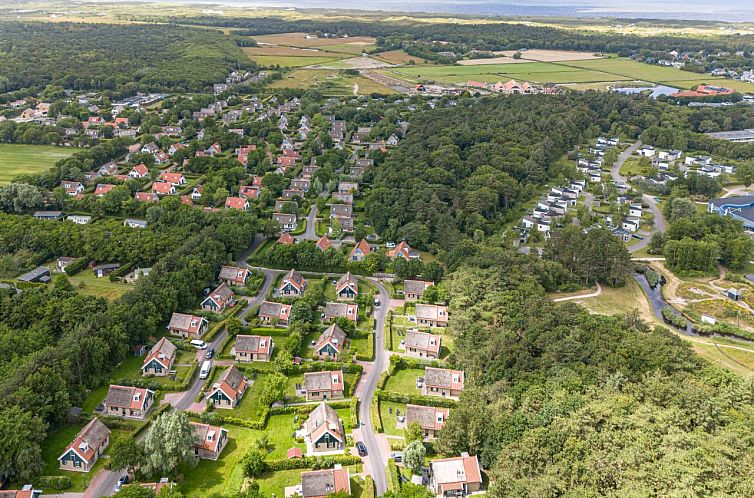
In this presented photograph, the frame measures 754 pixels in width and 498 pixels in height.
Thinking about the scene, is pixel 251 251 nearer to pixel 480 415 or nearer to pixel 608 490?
pixel 480 415

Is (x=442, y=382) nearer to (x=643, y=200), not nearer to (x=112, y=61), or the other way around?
(x=643, y=200)

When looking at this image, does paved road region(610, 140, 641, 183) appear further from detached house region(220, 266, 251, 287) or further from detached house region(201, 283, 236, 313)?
detached house region(201, 283, 236, 313)

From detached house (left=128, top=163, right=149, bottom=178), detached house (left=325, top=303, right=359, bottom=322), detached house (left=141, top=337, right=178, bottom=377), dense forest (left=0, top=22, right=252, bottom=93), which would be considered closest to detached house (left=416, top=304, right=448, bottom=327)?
detached house (left=325, top=303, right=359, bottom=322)

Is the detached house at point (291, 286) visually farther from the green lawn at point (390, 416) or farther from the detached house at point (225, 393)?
the green lawn at point (390, 416)

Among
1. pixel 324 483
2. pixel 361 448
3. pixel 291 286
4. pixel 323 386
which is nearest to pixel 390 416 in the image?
pixel 361 448

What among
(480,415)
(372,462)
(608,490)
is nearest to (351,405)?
(372,462)

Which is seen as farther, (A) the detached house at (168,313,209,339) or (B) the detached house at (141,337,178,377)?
(A) the detached house at (168,313,209,339)
